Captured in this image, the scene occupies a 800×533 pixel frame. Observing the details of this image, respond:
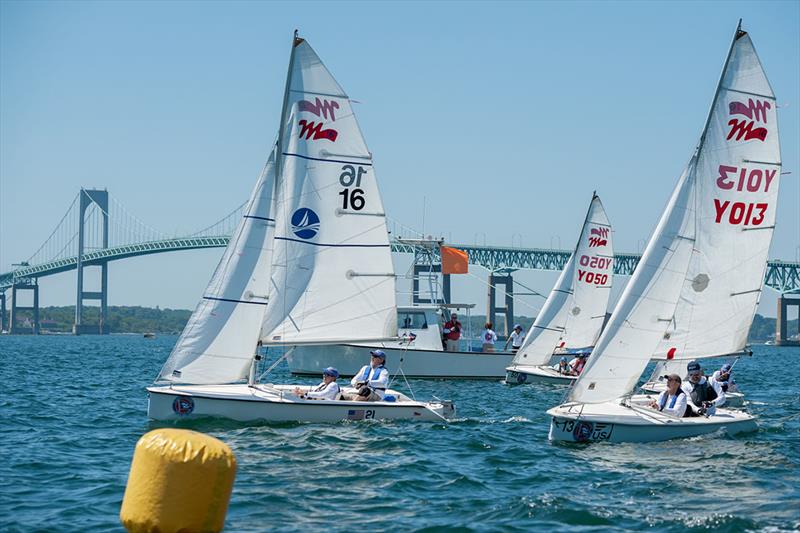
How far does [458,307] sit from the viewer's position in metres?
25.7

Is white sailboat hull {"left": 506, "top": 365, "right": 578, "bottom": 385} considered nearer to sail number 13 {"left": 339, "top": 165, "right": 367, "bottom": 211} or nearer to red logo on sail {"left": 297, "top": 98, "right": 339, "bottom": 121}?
sail number 13 {"left": 339, "top": 165, "right": 367, "bottom": 211}

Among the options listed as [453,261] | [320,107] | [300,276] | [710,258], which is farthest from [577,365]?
[320,107]

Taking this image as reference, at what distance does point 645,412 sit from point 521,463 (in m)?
2.23

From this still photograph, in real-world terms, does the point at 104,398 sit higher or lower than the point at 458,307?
lower

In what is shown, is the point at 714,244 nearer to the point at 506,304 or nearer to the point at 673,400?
the point at 673,400

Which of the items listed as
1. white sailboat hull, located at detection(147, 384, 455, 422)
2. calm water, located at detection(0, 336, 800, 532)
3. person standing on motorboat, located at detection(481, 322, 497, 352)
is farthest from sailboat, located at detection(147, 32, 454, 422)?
person standing on motorboat, located at detection(481, 322, 497, 352)

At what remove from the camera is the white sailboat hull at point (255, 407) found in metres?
13.1

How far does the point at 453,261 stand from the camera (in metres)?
28.4

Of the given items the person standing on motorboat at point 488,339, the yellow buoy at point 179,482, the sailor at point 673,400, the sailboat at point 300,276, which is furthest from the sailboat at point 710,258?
the person standing on motorboat at point 488,339

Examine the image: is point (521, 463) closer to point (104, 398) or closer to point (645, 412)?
point (645, 412)

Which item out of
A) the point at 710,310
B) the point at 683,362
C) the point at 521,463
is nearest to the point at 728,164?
the point at 710,310

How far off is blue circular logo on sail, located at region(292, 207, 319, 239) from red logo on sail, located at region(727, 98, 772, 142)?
18.4 feet

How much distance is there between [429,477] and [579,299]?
49.0 feet

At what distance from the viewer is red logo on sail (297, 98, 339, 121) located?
47.3 ft
